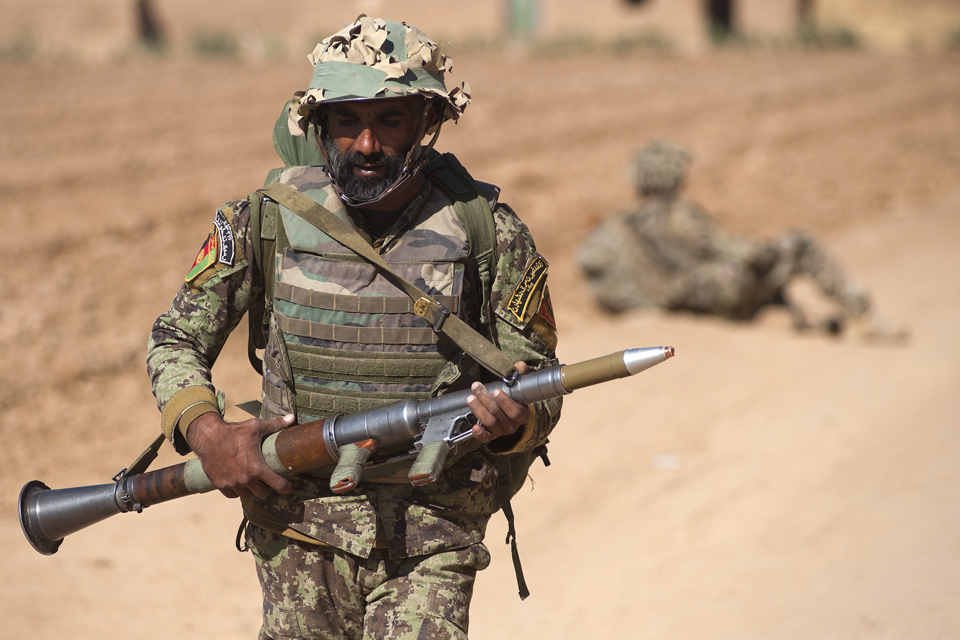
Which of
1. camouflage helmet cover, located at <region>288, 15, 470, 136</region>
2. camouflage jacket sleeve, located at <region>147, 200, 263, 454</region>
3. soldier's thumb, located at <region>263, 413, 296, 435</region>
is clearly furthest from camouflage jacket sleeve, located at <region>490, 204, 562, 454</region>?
camouflage jacket sleeve, located at <region>147, 200, 263, 454</region>

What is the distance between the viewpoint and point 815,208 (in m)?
12.4

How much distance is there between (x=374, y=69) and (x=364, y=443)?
896 millimetres

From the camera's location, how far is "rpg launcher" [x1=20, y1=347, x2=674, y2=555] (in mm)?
2365

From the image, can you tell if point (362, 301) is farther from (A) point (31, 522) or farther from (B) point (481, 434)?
(A) point (31, 522)

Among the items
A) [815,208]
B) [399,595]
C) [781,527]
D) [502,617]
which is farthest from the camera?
[815,208]

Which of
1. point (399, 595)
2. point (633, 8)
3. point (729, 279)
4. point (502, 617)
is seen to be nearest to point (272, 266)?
point (399, 595)

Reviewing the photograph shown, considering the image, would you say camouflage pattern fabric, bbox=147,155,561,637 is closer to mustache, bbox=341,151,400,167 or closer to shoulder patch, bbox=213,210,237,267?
shoulder patch, bbox=213,210,237,267

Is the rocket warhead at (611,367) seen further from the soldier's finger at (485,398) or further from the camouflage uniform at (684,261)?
the camouflage uniform at (684,261)

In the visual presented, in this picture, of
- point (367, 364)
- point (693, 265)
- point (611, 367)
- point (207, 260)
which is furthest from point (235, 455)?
point (693, 265)

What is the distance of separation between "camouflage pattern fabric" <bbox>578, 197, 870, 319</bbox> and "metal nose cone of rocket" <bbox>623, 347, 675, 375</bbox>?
6027 millimetres

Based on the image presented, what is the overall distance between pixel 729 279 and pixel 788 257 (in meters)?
0.55

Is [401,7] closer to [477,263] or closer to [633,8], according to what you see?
[633,8]

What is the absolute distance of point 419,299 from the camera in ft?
8.30

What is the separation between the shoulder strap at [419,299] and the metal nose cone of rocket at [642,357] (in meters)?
0.30
